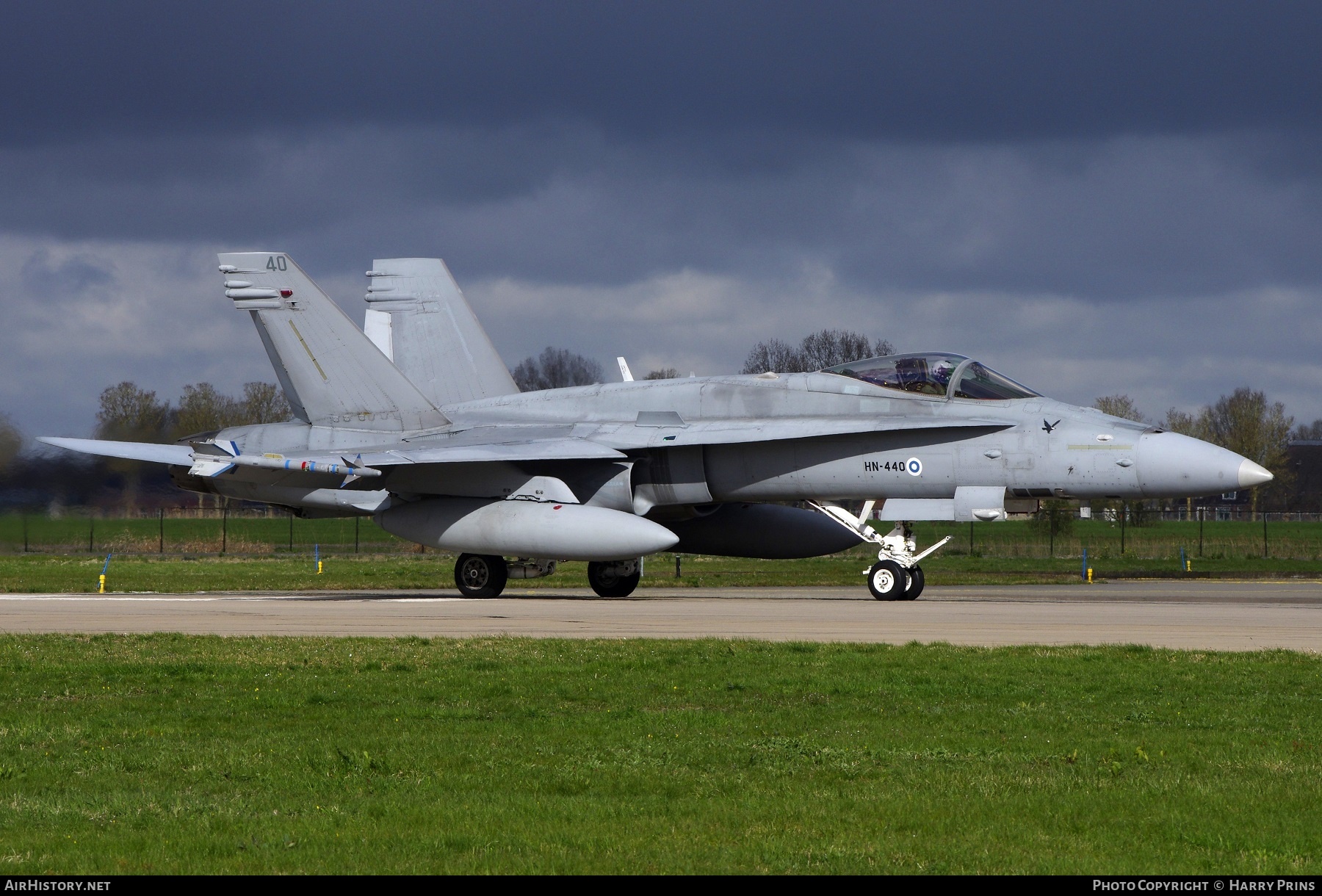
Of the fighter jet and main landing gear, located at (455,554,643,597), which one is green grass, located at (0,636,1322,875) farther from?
main landing gear, located at (455,554,643,597)

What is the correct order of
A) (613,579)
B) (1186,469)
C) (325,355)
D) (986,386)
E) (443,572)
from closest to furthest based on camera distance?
(1186,469) → (986,386) → (613,579) → (325,355) → (443,572)

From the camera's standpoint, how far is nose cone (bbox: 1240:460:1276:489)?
17.0 metres

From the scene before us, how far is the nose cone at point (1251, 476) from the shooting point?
17047mm

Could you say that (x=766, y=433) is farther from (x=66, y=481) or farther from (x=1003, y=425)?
(x=66, y=481)

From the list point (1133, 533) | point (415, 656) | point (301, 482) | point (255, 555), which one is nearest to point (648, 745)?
point (415, 656)

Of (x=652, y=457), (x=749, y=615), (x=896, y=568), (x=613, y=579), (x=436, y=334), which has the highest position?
(x=436, y=334)

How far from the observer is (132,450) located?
2167 cm

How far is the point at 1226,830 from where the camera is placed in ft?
17.8

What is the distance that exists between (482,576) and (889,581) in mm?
6320

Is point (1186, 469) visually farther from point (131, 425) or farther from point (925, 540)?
point (925, 540)

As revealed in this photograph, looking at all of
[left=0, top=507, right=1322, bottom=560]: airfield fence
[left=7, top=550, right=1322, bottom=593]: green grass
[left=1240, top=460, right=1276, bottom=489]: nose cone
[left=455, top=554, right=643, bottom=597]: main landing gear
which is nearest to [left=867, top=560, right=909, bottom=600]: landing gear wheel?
[left=455, top=554, right=643, bottom=597]: main landing gear

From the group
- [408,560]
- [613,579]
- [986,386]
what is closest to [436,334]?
[613,579]

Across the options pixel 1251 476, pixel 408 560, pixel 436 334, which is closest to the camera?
pixel 1251 476

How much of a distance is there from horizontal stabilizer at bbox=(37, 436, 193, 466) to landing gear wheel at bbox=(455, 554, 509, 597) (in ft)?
14.6
